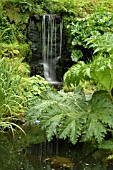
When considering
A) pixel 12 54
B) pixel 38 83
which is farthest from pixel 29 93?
pixel 12 54

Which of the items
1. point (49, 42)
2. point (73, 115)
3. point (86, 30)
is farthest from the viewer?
point (49, 42)

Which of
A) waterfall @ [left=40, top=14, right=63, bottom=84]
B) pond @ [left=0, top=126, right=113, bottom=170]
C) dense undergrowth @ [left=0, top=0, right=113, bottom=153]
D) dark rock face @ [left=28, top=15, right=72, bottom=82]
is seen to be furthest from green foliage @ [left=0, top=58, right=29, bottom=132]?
waterfall @ [left=40, top=14, right=63, bottom=84]

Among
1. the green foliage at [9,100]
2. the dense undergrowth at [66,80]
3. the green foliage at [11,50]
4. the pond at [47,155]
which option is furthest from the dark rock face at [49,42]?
the pond at [47,155]

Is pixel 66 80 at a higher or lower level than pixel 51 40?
lower

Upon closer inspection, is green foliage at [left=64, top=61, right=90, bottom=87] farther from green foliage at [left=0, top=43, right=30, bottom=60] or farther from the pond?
green foliage at [left=0, top=43, right=30, bottom=60]

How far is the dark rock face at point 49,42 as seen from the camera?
11.3 m

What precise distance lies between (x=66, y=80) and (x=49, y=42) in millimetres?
6050

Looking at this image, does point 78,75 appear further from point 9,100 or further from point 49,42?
point 49,42

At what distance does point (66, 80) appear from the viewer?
5688mm

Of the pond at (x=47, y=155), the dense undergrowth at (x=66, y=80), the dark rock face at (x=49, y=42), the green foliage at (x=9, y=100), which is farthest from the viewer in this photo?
the dark rock face at (x=49, y=42)

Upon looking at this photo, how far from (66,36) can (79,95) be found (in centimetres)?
638

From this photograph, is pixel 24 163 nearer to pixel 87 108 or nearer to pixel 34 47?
pixel 87 108

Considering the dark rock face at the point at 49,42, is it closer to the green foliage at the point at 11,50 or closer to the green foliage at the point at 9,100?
the green foliage at the point at 11,50

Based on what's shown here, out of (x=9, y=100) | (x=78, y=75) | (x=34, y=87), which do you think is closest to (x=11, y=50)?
(x=34, y=87)
